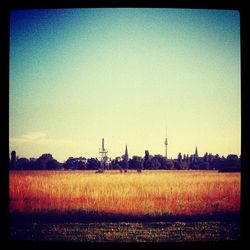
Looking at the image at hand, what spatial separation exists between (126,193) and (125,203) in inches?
5.0

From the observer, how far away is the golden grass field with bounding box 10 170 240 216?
328 cm

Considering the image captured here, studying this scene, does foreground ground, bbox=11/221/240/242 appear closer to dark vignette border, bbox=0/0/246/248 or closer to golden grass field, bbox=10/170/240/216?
golden grass field, bbox=10/170/240/216

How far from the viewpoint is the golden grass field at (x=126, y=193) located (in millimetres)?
3281

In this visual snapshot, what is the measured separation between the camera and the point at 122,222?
140 inches

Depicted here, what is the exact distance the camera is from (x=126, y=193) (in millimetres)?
3357

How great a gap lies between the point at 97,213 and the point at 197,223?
3.80 ft
